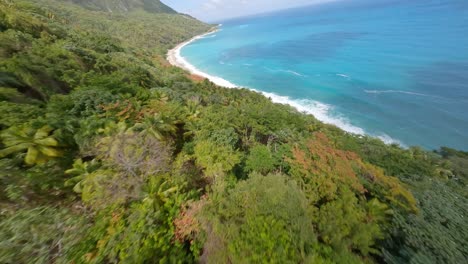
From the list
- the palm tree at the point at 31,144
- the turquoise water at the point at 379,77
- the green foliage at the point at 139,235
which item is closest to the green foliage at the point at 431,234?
the green foliage at the point at 139,235

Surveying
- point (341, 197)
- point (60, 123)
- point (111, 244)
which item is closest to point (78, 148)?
point (60, 123)

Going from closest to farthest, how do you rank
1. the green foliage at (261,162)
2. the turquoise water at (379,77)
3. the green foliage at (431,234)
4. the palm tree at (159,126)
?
1. the green foliage at (431,234)
2. the palm tree at (159,126)
3. the green foliage at (261,162)
4. the turquoise water at (379,77)

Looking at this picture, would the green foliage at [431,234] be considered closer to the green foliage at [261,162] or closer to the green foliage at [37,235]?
the green foliage at [261,162]

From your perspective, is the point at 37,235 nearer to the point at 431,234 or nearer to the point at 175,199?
the point at 175,199

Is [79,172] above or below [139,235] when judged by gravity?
below

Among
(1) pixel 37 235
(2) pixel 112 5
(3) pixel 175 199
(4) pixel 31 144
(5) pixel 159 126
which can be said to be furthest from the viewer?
(2) pixel 112 5

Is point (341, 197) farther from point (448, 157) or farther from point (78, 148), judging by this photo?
point (448, 157)

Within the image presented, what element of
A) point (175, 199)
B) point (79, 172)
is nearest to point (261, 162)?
point (175, 199)
